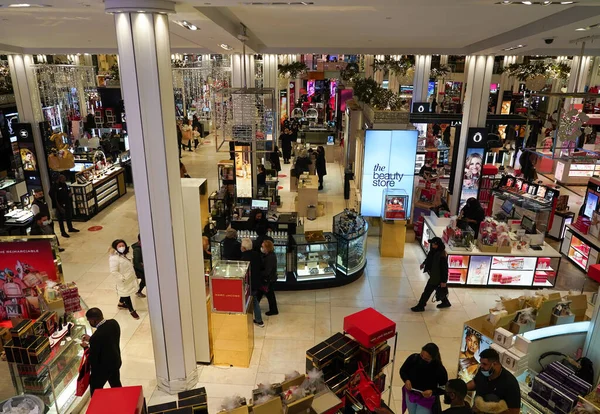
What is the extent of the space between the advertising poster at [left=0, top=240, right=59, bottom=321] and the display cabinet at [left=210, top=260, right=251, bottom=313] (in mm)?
2500

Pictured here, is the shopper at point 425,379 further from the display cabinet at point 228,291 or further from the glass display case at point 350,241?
the glass display case at point 350,241

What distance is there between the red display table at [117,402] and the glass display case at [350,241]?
15.8 feet

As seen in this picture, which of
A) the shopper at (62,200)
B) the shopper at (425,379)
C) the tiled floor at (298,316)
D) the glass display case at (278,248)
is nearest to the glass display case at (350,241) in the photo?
the tiled floor at (298,316)

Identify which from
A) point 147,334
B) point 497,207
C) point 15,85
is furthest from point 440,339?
point 15,85

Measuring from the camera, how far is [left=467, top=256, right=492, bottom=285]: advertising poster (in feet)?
26.5

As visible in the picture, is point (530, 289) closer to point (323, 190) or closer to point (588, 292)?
point (588, 292)

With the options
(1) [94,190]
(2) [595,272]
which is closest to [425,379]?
(2) [595,272]

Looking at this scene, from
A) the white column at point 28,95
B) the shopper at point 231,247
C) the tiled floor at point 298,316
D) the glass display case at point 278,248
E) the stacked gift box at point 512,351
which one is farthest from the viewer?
the white column at point 28,95

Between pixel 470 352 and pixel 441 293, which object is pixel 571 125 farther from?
pixel 470 352

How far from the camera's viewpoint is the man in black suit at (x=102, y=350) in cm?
478

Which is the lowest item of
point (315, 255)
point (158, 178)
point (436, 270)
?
point (315, 255)

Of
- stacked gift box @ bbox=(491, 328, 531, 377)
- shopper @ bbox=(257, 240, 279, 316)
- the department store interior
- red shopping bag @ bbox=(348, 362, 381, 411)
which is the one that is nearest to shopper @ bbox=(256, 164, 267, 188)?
the department store interior

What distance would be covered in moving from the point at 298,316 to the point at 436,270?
2320 mm

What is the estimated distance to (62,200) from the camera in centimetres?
992
